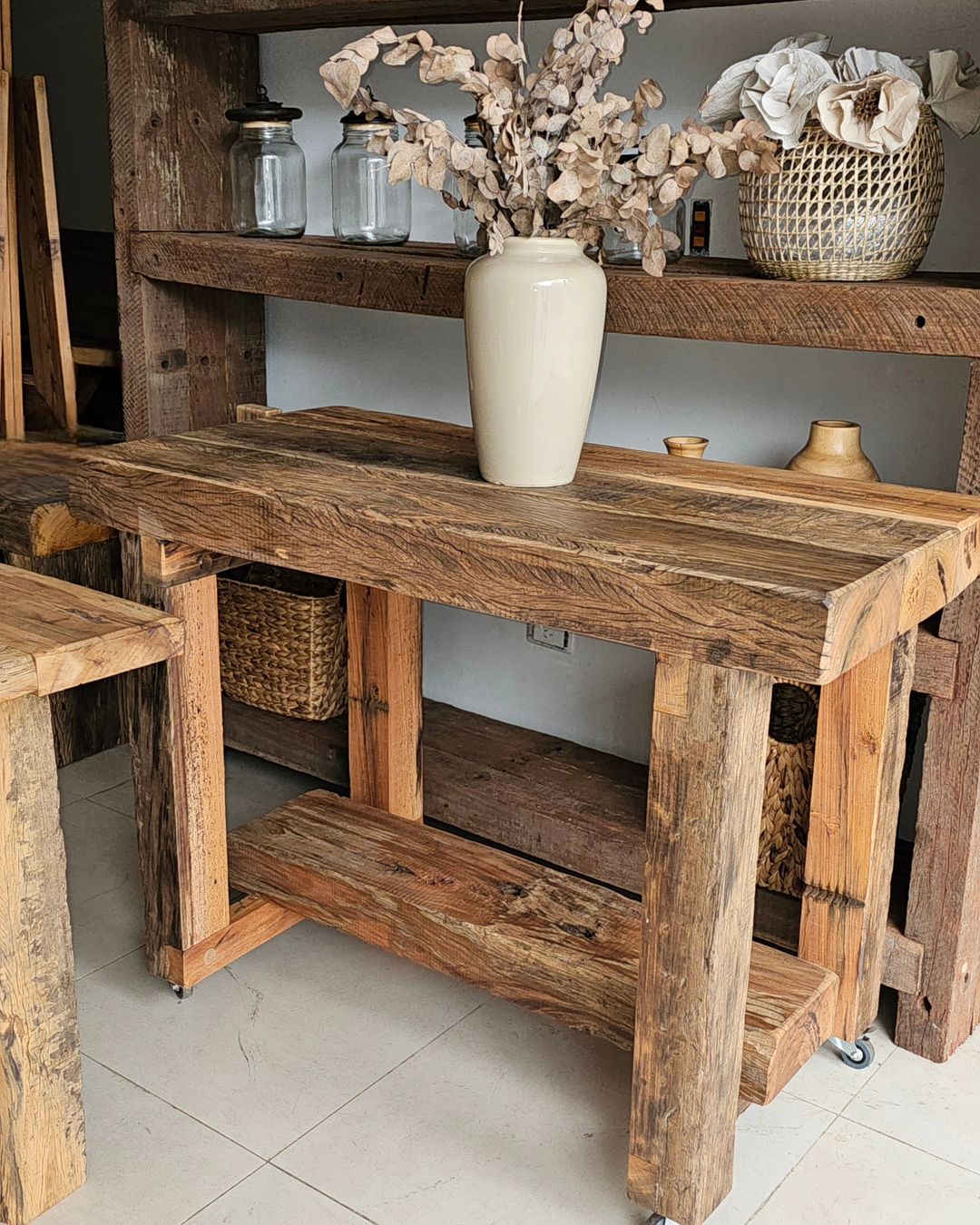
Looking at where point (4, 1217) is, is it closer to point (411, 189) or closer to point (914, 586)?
point (914, 586)

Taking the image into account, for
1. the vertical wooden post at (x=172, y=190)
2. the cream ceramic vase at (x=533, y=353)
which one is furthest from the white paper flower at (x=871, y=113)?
the vertical wooden post at (x=172, y=190)

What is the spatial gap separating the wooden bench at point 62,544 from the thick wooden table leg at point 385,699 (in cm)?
64

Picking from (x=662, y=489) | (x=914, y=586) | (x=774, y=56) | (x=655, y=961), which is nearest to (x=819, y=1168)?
(x=655, y=961)

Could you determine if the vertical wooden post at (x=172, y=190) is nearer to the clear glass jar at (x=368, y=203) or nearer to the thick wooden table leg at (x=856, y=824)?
the clear glass jar at (x=368, y=203)

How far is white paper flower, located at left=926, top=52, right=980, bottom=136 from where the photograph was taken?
160 cm

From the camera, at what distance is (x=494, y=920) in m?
1.71

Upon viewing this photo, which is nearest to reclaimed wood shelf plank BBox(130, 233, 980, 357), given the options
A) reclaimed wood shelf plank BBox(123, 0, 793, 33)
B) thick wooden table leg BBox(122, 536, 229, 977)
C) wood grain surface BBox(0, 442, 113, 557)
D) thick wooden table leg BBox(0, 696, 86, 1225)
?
reclaimed wood shelf plank BBox(123, 0, 793, 33)

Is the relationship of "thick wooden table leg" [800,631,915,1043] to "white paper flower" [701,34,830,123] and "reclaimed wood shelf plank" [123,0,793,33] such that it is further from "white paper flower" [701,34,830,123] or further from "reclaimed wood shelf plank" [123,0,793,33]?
"reclaimed wood shelf plank" [123,0,793,33]

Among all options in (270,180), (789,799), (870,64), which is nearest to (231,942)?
(789,799)

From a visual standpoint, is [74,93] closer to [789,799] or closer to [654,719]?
[789,799]

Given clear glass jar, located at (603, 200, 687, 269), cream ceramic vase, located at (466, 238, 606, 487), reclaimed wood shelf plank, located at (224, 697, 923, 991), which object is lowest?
reclaimed wood shelf plank, located at (224, 697, 923, 991)

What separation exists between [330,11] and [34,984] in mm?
1544

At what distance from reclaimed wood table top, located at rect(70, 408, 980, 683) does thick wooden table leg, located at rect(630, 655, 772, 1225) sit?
0.25 ft

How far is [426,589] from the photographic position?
4.85 feet
